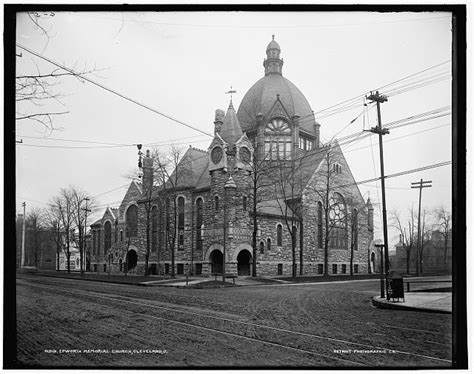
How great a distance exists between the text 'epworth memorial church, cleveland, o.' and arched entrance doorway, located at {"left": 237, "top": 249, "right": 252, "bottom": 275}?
66 mm

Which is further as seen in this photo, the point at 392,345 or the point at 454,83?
the point at 392,345

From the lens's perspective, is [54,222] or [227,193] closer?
[54,222]

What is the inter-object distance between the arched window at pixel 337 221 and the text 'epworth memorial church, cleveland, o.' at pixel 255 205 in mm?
51

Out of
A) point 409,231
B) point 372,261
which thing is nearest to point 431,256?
point 409,231

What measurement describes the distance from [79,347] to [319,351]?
12.6 feet

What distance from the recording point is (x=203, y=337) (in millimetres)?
7918

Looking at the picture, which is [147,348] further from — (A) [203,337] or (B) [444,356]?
(B) [444,356]

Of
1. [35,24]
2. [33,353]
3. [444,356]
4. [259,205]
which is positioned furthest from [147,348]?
[259,205]

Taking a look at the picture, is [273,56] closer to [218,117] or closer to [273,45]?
[273,45]

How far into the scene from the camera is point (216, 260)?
97.1 feet

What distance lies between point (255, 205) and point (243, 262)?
613 centimetres

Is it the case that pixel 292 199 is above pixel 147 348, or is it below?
above

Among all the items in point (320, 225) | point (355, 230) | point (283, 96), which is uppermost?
point (283, 96)

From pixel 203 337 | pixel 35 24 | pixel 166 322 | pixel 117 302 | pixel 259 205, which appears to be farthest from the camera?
pixel 259 205
